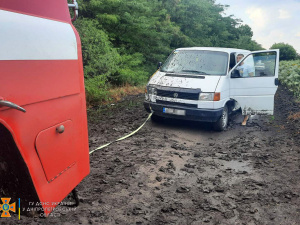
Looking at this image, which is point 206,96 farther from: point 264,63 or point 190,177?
point 190,177

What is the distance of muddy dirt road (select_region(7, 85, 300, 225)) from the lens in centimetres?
356

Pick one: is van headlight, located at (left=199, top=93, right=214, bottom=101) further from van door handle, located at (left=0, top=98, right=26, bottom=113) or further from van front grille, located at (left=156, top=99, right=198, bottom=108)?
van door handle, located at (left=0, top=98, right=26, bottom=113)

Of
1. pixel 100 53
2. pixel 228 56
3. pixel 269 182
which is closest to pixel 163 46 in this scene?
pixel 100 53

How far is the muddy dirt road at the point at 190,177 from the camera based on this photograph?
3.56 metres

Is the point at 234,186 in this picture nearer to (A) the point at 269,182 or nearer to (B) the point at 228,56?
(A) the point at 269,182

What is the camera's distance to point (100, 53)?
11.1 m

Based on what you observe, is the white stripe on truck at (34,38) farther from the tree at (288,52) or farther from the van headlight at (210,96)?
the tree at (288,52)

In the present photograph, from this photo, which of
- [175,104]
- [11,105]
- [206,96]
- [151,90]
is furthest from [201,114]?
[11,105]

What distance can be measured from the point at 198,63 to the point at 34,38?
20.6 ft

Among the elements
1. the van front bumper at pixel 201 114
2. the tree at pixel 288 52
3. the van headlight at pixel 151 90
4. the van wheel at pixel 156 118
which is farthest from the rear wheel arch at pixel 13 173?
the tree at pixel 288 52

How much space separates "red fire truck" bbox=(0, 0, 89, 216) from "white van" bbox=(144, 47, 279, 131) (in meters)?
4.70

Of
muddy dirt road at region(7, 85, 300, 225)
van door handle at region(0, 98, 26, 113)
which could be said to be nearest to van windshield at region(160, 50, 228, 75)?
muddy dirt road at region(7, 85, 300, 225)

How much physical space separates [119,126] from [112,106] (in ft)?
10.4

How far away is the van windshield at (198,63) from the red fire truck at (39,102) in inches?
212
